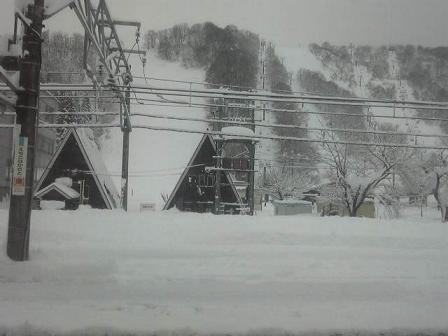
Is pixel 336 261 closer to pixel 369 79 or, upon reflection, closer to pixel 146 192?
pixel 369 79

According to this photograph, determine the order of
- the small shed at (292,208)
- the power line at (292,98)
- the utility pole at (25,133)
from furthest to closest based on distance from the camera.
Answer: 1. the small shed at (292,208)
2. the power line at (292,98)
3. the utility pole at (25,133)

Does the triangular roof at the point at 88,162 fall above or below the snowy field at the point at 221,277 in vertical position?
above

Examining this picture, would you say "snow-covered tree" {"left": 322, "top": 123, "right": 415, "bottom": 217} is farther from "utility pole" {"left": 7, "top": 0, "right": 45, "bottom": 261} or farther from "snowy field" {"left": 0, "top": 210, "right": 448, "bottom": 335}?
"utility pole" {"left": 7, "top": 0, "right": 45, "bottom": 261}

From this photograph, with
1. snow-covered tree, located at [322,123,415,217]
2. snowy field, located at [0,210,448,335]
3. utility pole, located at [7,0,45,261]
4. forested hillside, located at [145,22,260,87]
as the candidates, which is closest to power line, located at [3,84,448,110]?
forested hillside, located at [145,22,260,87]

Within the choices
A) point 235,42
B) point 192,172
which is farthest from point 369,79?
point 192,172

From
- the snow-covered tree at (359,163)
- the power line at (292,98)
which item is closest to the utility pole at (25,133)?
the power line at (292,98)

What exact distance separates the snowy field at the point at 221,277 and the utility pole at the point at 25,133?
1.05 feet

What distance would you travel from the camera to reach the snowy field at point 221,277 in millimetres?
3605

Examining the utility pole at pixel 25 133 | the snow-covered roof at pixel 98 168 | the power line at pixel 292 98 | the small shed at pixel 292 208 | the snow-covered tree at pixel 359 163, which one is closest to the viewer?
the utility pole at pixel 25 133

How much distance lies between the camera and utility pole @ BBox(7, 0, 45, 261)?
497cm

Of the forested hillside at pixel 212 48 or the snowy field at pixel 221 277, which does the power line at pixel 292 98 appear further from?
the snowy field at pixel 221 277

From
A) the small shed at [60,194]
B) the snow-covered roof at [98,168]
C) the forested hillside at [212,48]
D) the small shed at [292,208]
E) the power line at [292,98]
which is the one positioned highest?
the forested hillside at [212,48]

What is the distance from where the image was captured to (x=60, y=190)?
15.0 metres

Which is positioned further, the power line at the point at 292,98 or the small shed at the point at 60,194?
the small shed at the point at 60,194
